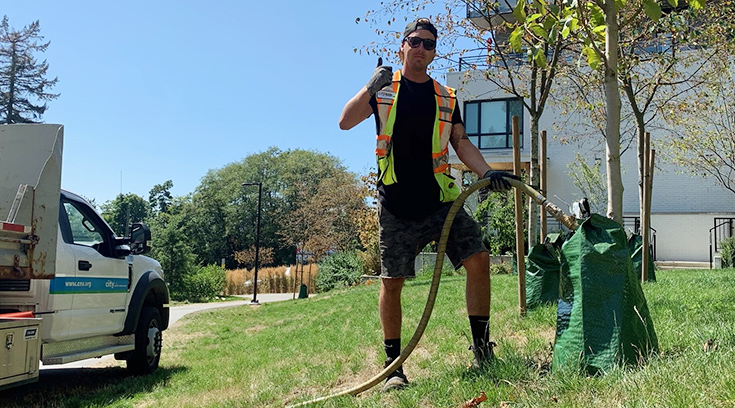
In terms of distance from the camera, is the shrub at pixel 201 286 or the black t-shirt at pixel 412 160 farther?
the shrub at pixel 201 286

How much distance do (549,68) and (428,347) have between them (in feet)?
12.1

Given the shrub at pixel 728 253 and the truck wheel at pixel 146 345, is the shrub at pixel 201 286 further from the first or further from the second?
the truck wheel at pixel 146 345

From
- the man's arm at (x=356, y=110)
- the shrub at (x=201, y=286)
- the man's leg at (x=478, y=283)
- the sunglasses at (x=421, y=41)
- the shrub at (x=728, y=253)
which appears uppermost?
the sunglasses at (x=421, y=41)

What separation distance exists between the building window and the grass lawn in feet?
53.9

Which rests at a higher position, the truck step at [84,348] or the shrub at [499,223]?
the shrub at [499,223]

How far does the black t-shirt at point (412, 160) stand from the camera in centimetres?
375

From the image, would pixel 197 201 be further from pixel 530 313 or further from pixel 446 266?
pixel 530 313

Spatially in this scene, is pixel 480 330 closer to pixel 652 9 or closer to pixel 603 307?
pixel 603 307

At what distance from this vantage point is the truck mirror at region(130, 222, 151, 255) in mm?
6512

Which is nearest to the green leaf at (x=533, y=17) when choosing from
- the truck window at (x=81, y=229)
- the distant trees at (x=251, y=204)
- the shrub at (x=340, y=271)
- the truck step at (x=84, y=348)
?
the truck window at (x=81, y=229)

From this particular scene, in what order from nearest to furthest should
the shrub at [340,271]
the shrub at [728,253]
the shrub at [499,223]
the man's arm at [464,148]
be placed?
the man's arm at [464,148] < the shrub at [728,253] < the shrub at [499,223] < the shrub at [340,271]

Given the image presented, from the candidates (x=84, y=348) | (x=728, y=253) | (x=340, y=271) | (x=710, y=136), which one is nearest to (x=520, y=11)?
(x=84, y=348)

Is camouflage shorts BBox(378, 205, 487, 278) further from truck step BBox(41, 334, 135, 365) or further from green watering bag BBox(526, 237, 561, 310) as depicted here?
truck step BBox(41, 334, 135, 365)

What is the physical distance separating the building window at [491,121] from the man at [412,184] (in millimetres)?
21213
